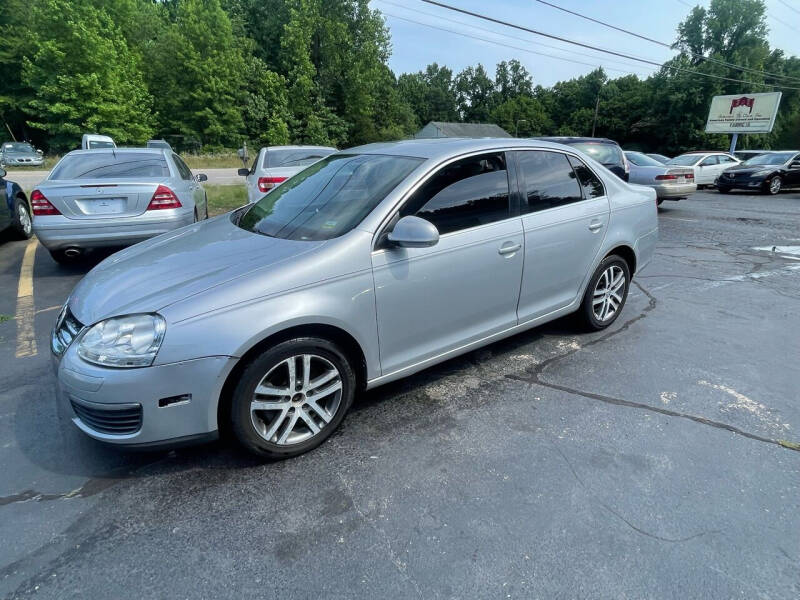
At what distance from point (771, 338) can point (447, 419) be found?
10.7 ft

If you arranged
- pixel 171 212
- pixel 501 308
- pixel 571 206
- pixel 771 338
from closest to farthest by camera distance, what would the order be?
pixel 501 308 < pixel 571 206 < pixel 771 338 < pixel 171 212

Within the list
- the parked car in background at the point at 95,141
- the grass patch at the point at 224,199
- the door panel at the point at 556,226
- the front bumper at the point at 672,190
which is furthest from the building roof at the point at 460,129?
the door panel at the point at 556,226

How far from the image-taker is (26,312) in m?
4.66

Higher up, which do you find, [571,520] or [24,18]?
[24,18]

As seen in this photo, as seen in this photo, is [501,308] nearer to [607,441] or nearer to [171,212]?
[607,441]

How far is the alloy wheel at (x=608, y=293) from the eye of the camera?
4.06 meters

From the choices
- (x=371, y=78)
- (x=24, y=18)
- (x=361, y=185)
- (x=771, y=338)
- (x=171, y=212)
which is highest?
(x=24, y=18)

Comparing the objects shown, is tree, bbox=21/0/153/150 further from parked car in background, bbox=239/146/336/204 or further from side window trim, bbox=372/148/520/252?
side window trim, bbox=372/148/520/252

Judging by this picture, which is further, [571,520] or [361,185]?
[361,185]

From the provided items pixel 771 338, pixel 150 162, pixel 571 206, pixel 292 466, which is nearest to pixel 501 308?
pixel 571 206

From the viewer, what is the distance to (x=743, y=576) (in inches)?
71.7

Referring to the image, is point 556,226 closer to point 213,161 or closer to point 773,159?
point 773,159

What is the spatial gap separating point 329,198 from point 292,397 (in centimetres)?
136

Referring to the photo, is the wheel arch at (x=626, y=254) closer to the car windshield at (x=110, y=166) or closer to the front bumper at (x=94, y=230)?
the front bumper at (x=94, y=230)
